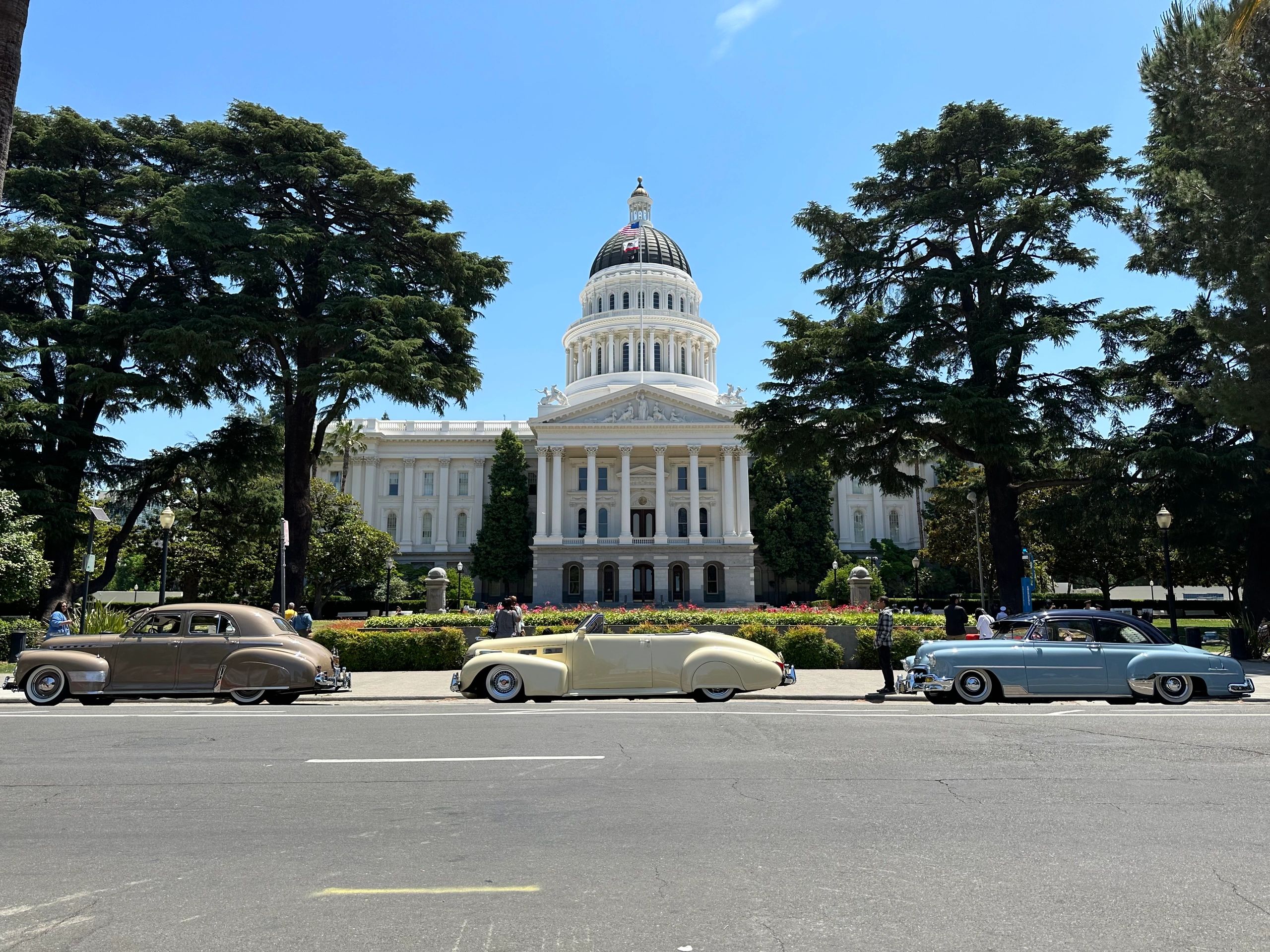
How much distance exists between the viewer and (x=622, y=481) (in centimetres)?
6775

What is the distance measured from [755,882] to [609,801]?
2.13m

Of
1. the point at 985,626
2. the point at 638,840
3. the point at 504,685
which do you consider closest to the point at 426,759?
the point at 638,840

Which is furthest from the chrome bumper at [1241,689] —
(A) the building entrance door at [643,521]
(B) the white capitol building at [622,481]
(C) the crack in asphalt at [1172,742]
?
(A) the building entrance door at [643,521]

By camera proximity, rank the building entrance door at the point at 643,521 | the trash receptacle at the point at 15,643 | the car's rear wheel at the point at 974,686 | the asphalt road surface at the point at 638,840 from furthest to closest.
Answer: the building entrance door at the point at 643,521, the trash receptacle at the point at 15,643, the car's rear wheel at the point at 974,686, the asphalt road surface at the point at 638,840

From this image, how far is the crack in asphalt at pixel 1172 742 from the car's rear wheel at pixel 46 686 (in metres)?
15.1

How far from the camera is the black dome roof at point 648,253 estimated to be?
9019 centimetres

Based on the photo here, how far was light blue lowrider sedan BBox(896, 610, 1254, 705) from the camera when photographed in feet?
45.0

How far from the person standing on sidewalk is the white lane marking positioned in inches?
553

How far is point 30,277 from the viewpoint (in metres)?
29.3

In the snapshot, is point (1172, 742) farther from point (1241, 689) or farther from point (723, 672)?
point (723, 672)

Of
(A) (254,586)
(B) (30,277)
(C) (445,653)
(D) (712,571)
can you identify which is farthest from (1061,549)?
(B) (30,277)

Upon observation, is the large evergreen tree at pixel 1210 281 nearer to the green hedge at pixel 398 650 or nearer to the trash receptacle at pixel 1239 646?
the trash receptacle at pixel 1239 646

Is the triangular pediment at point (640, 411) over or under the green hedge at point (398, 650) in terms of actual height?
over

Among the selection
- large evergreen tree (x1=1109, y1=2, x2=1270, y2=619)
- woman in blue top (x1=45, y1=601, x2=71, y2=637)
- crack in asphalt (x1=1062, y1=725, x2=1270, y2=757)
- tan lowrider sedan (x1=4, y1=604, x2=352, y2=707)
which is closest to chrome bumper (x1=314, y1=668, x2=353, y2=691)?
tan lowrider sedan (x1=4, y1=604, x2=352, y2=707)
